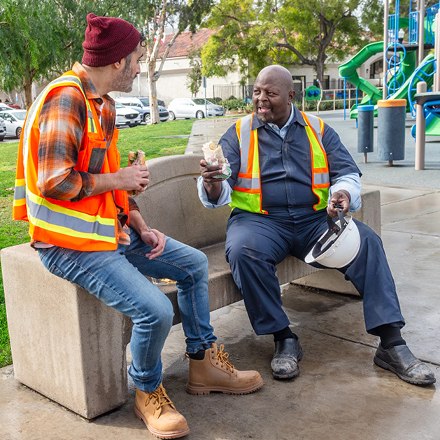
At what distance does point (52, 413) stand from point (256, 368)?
1066 mm

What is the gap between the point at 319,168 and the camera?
3.52 m

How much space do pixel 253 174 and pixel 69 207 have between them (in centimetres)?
137

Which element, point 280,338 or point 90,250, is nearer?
point 90,250

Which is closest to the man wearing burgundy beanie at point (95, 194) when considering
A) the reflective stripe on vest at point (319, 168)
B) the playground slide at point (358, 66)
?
the reflective stripe on vest at point (319, 168)

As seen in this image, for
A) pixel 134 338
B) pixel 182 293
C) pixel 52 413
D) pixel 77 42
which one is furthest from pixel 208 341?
pixel 77 42

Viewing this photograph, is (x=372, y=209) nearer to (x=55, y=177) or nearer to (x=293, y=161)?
(x=293, y=161)

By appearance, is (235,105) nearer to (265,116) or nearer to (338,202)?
(265,116)

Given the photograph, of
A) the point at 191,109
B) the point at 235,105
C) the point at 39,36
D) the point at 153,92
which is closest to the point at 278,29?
the point at 235,105

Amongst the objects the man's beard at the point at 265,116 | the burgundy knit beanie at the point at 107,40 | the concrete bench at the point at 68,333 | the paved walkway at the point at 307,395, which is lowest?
the paved walkway at the point at 307,395

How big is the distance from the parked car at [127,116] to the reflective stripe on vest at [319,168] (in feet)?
89.0

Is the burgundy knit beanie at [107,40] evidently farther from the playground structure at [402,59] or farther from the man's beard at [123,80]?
the playground structure at [402,59]

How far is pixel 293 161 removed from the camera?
3512 mm

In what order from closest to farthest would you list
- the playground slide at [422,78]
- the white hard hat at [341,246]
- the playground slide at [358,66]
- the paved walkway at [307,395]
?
the paved walkway at [307,395]
the white hard hat at [341,246]
the playground slide at [422,78]
the playground slide at [358,66]

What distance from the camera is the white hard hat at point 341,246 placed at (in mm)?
3004
